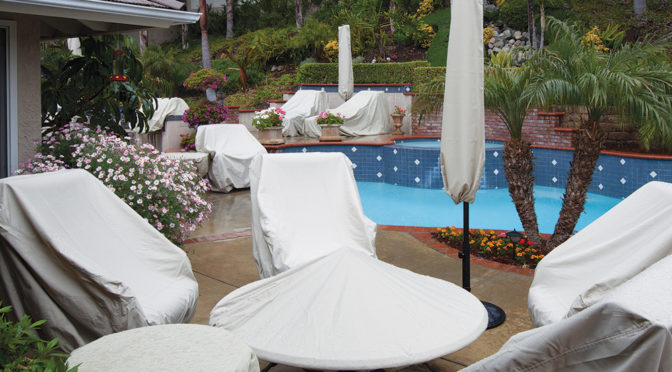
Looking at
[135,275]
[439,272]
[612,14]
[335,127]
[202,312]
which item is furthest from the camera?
[612,14]

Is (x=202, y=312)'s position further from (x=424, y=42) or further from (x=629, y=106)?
(x=424, y=42)

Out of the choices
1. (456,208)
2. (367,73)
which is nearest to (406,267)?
(456,208)

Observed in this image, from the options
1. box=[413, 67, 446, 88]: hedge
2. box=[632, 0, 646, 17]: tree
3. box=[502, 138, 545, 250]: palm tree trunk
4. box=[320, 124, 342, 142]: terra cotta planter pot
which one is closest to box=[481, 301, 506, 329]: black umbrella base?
box=[502, 138, 545, 250]: palm tree trunk

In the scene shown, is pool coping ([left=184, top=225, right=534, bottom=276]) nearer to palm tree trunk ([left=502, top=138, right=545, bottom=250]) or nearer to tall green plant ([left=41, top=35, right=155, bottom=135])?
palm tree trunk ([left=502, top=138, right=545, bottom=250])

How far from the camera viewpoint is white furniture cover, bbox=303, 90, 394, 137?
48.2 ft

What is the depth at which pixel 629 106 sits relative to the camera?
4.97 metres

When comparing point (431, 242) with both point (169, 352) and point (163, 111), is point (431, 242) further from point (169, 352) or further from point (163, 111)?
point (163, 111)

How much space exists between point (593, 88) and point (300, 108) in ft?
36.7

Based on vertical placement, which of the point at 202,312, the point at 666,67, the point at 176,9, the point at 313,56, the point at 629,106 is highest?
the point at 313,56

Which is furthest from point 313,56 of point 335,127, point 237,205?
point 237,205

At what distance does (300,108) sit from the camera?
612 inches

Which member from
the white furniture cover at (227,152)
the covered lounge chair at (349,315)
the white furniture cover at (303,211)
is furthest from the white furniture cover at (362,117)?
the covered lounge chair at (349,315)

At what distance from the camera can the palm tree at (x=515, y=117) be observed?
5.25 m

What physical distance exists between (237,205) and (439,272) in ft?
13.1
